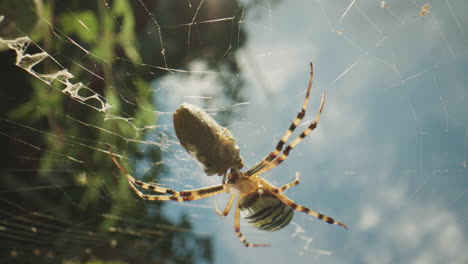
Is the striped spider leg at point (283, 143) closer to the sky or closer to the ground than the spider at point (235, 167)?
closer to the sky

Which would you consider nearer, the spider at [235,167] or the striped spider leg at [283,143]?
the spider at [235,167]

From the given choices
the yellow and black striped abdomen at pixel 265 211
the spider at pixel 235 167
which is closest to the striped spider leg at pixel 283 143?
the spider at pixel 235 167

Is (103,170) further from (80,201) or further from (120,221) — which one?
(120,221)

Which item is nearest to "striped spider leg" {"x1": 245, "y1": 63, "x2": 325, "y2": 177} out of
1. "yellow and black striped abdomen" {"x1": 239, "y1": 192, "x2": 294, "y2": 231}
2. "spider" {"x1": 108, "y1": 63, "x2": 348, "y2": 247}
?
"spider" {"x1": 108, "y1": 63, "x2": 348, "y2": 247}

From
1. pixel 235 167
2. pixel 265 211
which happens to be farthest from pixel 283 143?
pixel 265 211

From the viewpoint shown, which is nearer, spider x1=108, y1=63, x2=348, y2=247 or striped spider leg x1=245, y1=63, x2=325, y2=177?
spider x1=108, y1=63, x2=348, y2=247

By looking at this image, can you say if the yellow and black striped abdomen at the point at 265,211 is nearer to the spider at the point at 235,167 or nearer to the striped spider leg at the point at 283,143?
the spider at the point at 235,167

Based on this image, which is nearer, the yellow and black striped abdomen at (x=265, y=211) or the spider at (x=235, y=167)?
the spider at (x=235, y=167)

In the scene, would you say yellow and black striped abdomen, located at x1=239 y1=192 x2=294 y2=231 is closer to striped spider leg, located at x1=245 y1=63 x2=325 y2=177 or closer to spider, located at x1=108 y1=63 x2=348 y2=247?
spider, located at x1=108 y1=63 x2=348 y2=247
